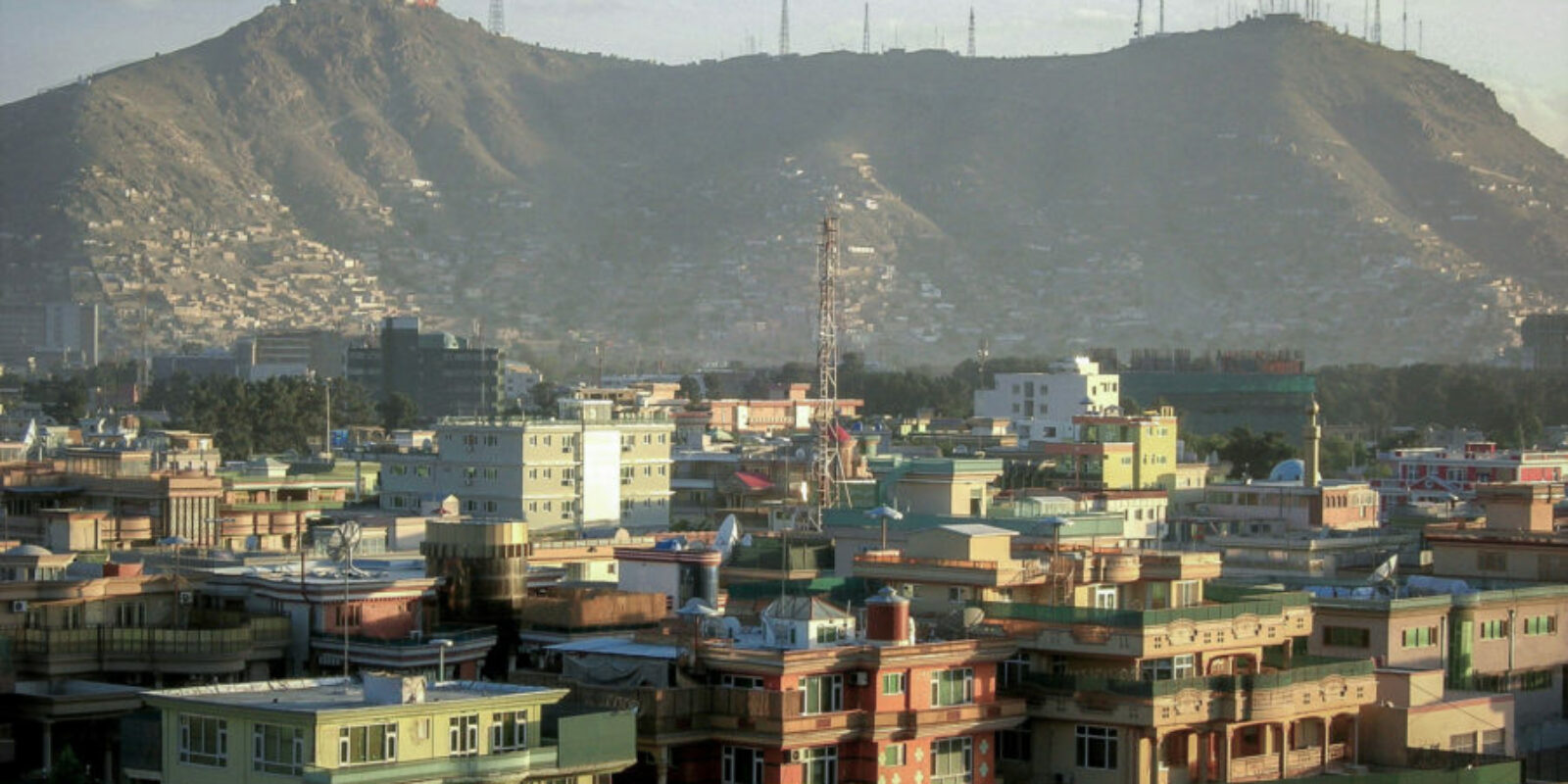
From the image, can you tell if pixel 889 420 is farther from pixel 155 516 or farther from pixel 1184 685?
pixel 1184 685

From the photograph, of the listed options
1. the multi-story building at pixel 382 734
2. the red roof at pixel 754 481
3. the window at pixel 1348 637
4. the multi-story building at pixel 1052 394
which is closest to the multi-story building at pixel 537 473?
the red roof at pixel 754 481

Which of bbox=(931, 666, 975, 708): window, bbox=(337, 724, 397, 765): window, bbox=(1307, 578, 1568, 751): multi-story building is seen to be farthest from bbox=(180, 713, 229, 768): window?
bbox=(1307, 578, 1568, 751): multi-story building

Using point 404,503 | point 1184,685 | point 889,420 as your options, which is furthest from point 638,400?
point 1184,685

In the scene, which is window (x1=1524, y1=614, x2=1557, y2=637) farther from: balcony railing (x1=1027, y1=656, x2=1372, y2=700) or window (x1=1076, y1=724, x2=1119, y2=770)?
window (x1=1076, y1=724, x2=1119, y2=770)

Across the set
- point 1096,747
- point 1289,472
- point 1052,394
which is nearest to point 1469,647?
point 1096,747

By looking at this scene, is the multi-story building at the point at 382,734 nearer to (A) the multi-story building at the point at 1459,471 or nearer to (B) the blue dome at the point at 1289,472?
(B) the blue dome at the point at 1289,472

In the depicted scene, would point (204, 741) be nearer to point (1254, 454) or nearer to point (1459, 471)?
point (1459, 471)
